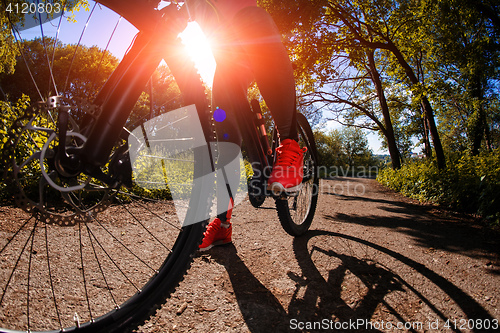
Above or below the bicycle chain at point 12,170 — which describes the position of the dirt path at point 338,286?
below

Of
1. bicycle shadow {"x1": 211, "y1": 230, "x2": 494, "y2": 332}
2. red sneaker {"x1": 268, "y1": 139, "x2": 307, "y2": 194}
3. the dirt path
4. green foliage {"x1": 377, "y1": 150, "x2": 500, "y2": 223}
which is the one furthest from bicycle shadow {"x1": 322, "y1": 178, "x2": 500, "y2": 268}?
→ red sneaker {"x1": 268, "y1": 139, "x2": 307, "y2": 194}

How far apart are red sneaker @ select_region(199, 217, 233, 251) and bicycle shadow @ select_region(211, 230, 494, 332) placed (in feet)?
0.41

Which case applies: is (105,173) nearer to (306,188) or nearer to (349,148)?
(306,188)

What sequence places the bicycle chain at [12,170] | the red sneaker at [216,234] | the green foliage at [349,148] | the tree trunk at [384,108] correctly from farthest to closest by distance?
the green foliage at [349,148], the tree trunk at [384,108], the red sneaker at [216,234], the bicycle chain at [12,170]

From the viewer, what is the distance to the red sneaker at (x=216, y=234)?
211 cm

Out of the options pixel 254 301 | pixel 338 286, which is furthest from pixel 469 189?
pixel 254 301

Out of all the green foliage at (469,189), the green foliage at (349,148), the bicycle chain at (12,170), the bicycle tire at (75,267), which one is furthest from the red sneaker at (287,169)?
the green foliage at (349,148)

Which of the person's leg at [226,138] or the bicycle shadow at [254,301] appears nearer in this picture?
the bicycle shadow at [254,301]

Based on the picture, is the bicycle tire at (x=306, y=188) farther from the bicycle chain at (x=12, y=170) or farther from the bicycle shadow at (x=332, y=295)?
the bicycle chain at (x=12, y=170)

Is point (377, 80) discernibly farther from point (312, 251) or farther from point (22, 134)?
point (22, 134)

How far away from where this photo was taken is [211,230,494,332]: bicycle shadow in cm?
130

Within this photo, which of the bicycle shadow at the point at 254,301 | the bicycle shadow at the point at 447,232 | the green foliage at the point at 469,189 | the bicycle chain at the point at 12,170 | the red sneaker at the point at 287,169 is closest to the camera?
the bicycle chain at the point at 12,170

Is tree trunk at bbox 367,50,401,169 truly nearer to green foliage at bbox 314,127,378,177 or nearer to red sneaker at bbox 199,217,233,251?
red sneaker at bbox 199,217,233,251

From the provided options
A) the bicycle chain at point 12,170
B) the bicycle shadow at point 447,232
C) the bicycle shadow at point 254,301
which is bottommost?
the bicycle shadow at point 254,301
